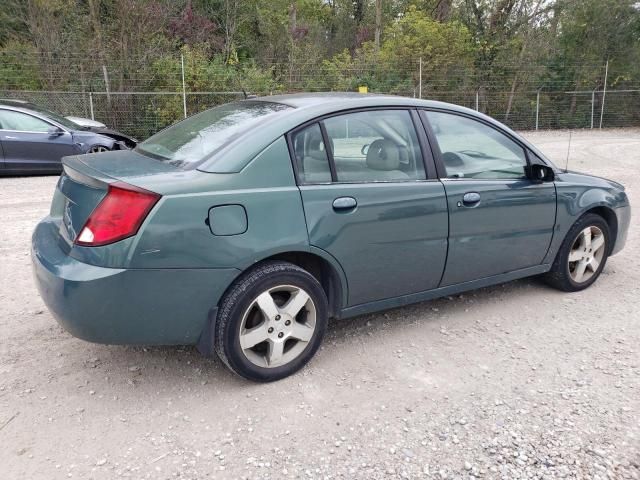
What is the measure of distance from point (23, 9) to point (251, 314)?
60.2 feet

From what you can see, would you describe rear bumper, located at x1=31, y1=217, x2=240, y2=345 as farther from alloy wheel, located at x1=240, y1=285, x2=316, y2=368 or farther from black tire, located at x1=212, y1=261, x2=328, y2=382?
alloy wheel, located at x1=240, y1=285, x2=316, y2=368

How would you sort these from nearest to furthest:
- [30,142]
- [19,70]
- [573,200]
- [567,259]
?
[573,200] < [567,259] < [30,142] < [19,70]

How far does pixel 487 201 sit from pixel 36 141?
9229mm

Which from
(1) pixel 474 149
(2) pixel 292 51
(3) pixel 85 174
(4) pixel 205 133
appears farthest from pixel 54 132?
(2) pixel 292 51

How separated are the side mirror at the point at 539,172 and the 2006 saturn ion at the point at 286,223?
0.01 metres

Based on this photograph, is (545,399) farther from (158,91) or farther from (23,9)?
(23,9)

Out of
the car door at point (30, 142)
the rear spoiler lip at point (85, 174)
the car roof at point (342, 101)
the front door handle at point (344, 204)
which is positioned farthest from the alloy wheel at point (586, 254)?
the car door at point (30, 142)

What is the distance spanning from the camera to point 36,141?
408 inches

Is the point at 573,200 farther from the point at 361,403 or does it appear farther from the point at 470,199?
the point at 361,403

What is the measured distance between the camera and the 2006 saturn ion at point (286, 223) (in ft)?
9.12

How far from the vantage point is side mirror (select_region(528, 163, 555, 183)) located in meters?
4.14

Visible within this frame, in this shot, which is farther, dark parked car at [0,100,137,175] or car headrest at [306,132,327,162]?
dark parked car at [0,100,137,175]

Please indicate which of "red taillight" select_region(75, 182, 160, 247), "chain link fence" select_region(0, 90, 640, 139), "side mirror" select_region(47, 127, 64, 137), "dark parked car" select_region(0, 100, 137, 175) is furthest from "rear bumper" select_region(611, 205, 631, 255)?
"chain link fence" select_region(0, 90, 640, 139)

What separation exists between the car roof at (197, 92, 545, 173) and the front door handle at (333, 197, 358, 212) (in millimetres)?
494
